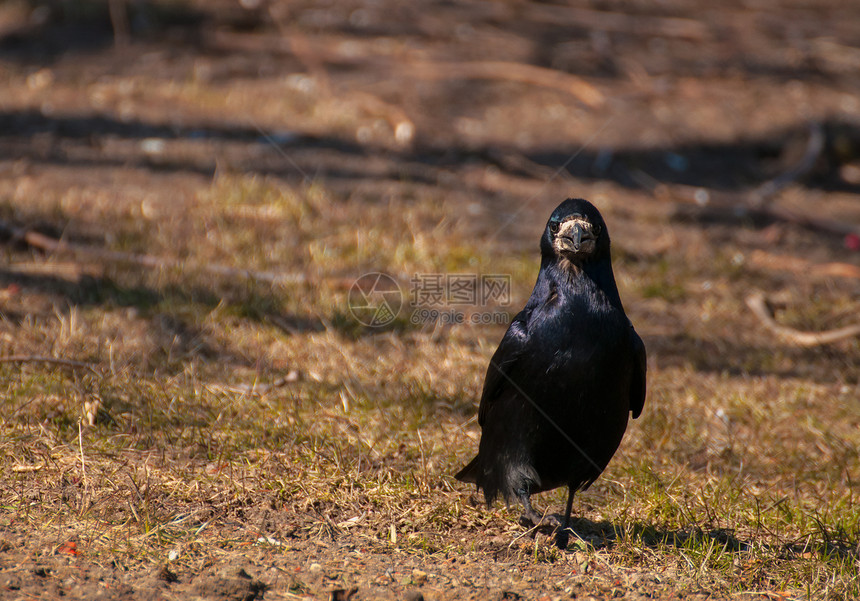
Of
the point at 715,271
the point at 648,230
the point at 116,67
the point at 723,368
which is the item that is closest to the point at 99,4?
the point at 116,67

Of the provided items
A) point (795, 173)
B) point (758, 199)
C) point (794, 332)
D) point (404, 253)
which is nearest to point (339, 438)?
point (404, 253)

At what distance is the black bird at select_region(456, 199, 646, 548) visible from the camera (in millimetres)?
2936

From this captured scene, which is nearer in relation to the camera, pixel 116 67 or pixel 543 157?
pixel 543 157

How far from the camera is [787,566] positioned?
9.89 ft

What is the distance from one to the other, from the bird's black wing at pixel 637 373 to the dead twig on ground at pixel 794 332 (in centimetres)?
200

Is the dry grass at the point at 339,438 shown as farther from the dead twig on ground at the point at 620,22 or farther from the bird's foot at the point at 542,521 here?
the dead twig on ground at the point at 620,22

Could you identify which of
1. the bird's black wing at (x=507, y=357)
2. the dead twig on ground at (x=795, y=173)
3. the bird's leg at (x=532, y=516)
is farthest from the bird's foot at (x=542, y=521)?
the dead twig on ground at (x=795, y=173)

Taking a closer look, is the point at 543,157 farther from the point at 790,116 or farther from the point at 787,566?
the point at 787,566

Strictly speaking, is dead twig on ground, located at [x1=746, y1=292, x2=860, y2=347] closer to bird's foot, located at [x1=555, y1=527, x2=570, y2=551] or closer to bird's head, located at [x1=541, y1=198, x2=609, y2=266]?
bird's head, located at [x1=541, y1=198, x2=609, y2=266]

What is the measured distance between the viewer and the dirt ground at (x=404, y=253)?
9.78ft

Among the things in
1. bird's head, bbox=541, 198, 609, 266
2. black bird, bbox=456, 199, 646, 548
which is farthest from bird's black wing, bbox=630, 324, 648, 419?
bird's head, bbox=541, 198, 609, 266

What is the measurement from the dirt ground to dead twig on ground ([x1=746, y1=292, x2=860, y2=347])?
0.09 m

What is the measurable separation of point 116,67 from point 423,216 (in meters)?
3.89

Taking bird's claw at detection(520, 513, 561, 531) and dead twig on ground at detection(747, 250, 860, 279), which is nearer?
bird's claw at detection(520, 513, 561, 531)
